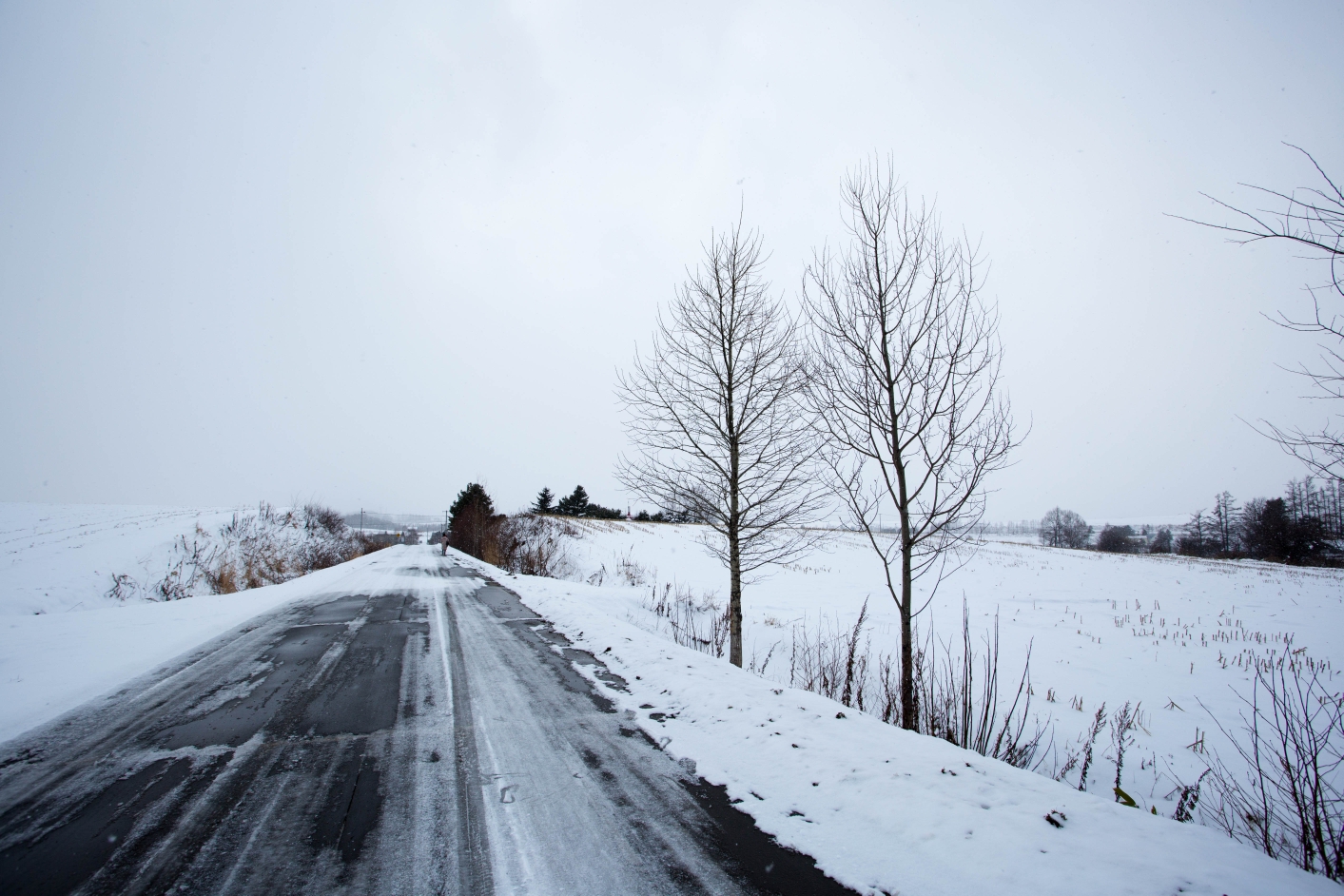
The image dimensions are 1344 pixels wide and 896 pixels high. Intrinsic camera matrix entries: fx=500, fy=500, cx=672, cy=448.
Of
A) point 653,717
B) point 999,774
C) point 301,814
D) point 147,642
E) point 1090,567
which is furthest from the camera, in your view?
point 1090,567

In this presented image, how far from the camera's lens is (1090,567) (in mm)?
29250

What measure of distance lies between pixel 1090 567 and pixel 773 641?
29.2 meters

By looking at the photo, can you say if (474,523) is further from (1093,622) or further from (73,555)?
(1093,622)

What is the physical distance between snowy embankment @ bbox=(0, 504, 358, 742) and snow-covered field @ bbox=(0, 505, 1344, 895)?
1.7 inches

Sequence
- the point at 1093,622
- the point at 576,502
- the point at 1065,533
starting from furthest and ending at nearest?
the point at 1065,533 → the point at 576,502 → the point at 1093,622

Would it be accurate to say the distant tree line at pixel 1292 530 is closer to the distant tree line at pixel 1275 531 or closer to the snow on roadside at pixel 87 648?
the distant tree line at pixel 1275 531

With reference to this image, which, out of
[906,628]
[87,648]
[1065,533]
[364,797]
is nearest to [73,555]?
[87,648]

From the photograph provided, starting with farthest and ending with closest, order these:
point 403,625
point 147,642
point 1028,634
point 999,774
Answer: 1. point 1028,634
2. point 403,625
3. point 147,642
4. point 999,774

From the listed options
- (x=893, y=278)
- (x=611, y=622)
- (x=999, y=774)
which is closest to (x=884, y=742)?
(x=999, y=774)

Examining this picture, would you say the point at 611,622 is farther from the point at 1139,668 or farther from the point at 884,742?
the point at 1139,668

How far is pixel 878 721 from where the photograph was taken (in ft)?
13.8

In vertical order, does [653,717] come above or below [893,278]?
below

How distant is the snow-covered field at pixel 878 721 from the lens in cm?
242

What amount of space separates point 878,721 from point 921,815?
1.48 meters
